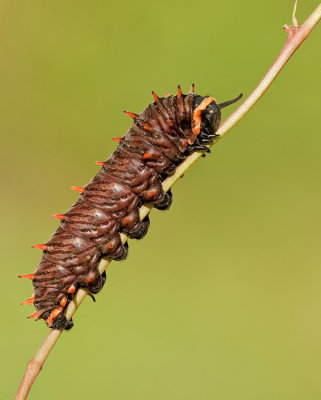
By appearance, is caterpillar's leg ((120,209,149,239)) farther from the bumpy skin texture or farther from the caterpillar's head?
the caterpillar's head

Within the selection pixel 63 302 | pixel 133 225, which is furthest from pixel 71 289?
pixel 133 225

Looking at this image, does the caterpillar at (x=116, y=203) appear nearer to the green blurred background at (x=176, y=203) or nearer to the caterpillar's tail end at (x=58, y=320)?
the caterpillar's tail end at (x=58, y=320)

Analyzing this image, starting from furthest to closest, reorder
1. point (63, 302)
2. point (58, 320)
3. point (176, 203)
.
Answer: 1. point (176, 203)
2. point (63, 302)
3. point (58, 320)

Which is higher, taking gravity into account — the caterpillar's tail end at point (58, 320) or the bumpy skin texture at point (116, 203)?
the bumpy skin texture at point (116, 203)

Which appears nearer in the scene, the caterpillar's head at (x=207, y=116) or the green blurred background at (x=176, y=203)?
the caterpillar's head at (x=207, y=116)

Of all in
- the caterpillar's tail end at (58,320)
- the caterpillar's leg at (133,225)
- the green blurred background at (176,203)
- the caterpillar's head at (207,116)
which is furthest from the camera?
the green blurred background at (176,203)

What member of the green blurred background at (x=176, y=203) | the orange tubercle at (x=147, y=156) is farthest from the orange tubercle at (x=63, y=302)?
the green blurred background at (x=176, y=203)

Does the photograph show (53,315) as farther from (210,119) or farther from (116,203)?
(210,119)
